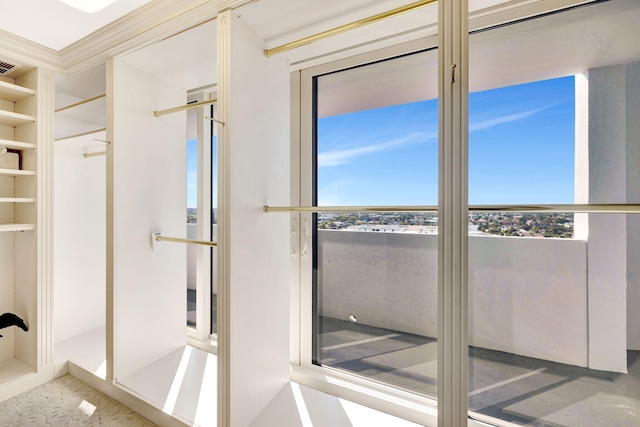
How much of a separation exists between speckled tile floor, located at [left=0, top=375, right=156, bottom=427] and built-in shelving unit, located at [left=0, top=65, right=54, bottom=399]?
0.16m

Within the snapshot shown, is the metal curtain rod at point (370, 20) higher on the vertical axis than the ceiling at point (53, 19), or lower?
lower

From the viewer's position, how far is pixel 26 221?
6.22 ft

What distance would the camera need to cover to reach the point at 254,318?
1375 mm

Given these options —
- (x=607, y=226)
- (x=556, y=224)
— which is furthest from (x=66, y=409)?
(x=607, y=226)

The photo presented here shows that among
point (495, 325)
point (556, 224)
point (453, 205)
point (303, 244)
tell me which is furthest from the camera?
point (303, 244)

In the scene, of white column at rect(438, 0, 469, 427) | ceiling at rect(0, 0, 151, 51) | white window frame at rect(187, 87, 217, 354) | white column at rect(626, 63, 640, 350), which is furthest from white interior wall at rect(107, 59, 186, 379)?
white column at rect(626, 63, 640, 350)

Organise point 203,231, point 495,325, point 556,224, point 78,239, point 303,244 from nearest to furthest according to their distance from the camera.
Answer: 1. point 556,224
2. point 495,325
3. point 303,244
4. point 203,231
5. point 78,239

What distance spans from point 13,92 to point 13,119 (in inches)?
6.2

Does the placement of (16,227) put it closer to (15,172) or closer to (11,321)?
(15,172)

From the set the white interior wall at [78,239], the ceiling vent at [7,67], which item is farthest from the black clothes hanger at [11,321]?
the ceiling vent at [7,67]

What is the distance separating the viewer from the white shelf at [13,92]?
5.71ft

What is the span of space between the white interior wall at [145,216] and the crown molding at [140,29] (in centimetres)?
13

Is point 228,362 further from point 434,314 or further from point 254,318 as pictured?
point 434,314

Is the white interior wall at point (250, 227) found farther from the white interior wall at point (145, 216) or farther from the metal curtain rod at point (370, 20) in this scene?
the white interior wall at point (145, 216)
